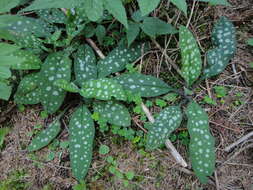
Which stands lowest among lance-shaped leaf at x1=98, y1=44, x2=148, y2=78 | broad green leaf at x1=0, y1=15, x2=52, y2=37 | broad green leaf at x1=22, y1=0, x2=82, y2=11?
lance-shaped leaf at x1=98, y1=44, x2=148, y2=78

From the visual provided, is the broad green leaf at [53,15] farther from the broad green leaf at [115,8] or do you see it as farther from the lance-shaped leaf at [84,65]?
the broad green leaf at [115,8]

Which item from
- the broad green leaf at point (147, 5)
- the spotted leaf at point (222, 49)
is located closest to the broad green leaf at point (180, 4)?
the broad green leaf at point (147, 5)

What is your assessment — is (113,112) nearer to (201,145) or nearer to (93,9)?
(201,145)

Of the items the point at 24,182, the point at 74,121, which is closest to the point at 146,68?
the point at 74,121

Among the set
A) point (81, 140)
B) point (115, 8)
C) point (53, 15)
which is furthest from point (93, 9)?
point (81, 140)

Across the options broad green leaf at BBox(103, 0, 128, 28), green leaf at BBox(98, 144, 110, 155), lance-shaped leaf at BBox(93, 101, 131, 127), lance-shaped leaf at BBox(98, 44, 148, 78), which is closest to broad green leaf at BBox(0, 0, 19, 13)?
broad green leaf at BBox(103, 0, 128, 28)

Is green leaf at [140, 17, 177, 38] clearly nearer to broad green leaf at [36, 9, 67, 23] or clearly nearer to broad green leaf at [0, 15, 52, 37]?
broad green leaf at [36, 9, 67, 23]
